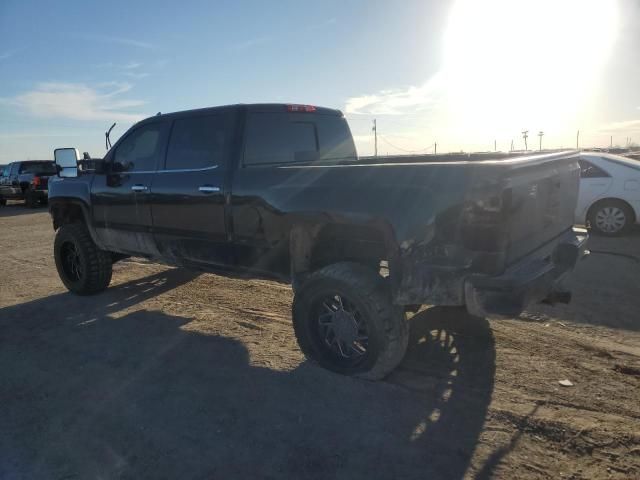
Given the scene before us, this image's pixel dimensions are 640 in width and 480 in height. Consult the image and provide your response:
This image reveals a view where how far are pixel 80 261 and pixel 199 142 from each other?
255cm

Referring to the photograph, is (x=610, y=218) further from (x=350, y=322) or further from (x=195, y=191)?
(x=195, y=191)

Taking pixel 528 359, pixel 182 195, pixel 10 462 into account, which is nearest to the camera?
pixel 10 462

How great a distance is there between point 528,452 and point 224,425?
1756mm

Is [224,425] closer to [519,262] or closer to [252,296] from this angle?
[519,262]

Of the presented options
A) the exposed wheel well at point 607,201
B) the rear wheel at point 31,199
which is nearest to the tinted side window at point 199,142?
the exposed wheel well at point 607,201

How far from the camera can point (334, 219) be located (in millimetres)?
3434

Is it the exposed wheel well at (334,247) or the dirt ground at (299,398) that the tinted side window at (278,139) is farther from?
the dirt ground at (299,398)

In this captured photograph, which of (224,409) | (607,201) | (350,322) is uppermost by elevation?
(607,201)

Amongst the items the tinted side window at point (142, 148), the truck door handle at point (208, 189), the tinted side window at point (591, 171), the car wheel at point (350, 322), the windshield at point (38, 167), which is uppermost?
the windshield at point (38, 167)

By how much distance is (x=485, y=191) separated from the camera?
111 inches

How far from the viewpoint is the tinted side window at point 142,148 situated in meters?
4.95

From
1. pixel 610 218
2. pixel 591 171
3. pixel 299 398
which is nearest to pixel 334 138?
pixel 299 398

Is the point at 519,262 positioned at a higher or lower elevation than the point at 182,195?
lower

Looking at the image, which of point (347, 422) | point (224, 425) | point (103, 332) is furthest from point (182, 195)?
point (347, 422)
